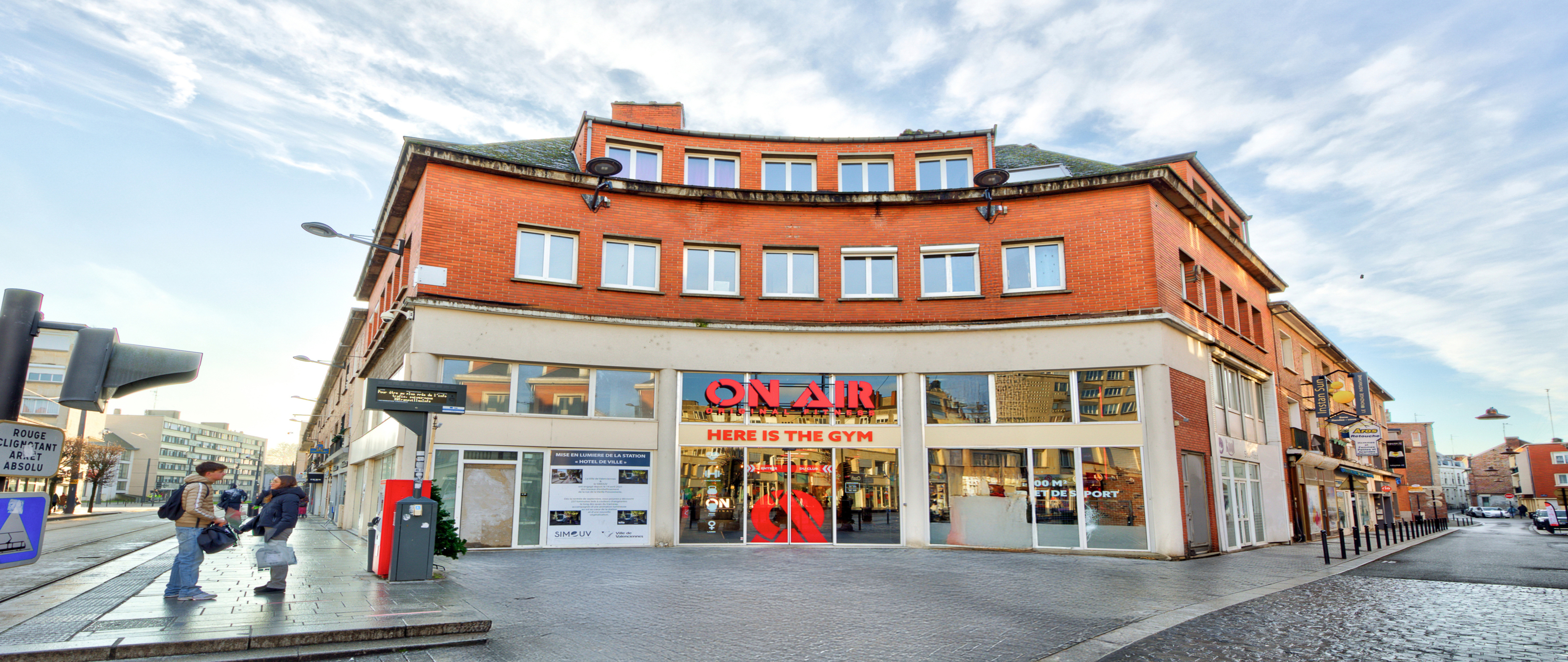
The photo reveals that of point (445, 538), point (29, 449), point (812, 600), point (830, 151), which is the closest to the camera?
point (29, 449)

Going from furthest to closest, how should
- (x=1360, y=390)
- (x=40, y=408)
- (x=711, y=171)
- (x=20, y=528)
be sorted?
(x=40, y=408) → (x=1360, y=390) → (x=711, y=171) → (x=20, y=528)

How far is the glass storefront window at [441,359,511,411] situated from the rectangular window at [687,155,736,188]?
628 cm

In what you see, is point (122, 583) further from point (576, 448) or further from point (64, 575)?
point (576, 448)

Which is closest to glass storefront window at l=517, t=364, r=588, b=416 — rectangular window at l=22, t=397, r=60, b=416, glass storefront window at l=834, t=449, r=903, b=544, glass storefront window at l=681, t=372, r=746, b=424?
glass storefront window at l=681, t=372, r=746, b=424

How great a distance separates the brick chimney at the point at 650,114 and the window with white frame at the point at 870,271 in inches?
239

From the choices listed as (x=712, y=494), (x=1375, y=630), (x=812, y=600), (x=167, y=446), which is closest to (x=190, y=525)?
(x=812, y=600)

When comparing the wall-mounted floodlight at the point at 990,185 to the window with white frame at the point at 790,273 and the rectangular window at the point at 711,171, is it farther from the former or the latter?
the rectangular window at the point at 711,171

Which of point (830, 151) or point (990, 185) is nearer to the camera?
point (990, 185)

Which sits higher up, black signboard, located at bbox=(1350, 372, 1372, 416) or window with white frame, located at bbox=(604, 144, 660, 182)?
window with white frame, located at bbox=(604, 144, 660, 182)

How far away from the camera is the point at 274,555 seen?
919cm

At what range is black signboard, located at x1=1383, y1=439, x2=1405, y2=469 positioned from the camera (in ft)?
148

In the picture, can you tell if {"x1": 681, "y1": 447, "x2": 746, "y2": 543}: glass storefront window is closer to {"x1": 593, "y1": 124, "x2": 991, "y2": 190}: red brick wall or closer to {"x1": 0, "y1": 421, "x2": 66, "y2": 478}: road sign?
{"x1": 593, "y1": 124, "x2": 991, "y2": 190}: red brick wall

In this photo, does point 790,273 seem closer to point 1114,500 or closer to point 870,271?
point 870,271

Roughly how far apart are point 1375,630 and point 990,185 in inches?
462
